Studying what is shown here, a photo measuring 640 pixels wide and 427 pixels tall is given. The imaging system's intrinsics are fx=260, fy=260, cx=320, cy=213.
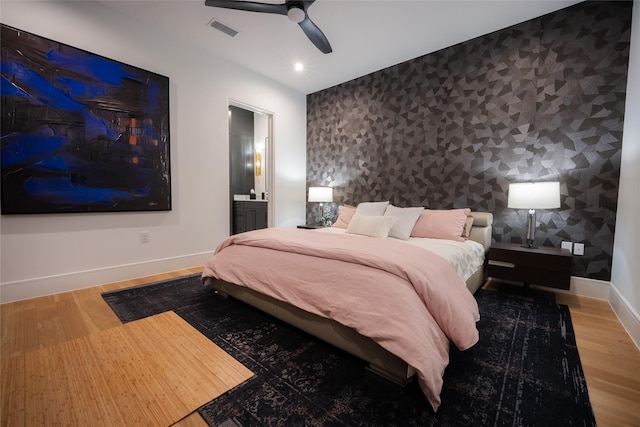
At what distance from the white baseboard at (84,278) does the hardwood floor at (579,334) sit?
0.07m

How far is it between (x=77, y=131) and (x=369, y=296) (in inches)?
118

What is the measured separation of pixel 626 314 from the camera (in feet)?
6.22

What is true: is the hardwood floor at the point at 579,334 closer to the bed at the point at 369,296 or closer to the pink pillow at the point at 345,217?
the bed at the point at 369,296

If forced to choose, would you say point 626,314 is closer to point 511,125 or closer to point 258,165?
point 511,125

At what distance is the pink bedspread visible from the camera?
122cm

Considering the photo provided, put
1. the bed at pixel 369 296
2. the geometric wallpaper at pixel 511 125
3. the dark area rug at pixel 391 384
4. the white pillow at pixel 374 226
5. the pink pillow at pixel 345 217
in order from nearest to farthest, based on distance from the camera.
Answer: the dark area rug at pixel 391 384
the bed at pixel 369 296
the geometric wallpaper at pixel 511 125
the white pillow at pixel 374 226
the pink pillow at pixel 345 217

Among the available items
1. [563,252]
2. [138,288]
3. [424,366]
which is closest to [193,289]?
[138,288]

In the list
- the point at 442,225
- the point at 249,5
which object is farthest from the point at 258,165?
the point at 442,225

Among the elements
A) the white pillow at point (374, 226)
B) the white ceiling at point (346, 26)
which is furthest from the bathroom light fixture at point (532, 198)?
the white ceiling at point (346, 26)

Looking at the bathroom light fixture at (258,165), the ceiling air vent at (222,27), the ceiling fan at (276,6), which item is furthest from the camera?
the bathroom light fixture at (258,165)

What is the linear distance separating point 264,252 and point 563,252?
105 inches

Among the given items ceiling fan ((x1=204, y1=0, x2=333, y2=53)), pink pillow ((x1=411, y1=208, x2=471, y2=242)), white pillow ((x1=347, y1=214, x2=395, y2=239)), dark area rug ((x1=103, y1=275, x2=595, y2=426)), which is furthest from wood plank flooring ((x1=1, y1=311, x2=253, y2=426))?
ceiling fan ((x1=204, y1=0, x2=333, y2=53))

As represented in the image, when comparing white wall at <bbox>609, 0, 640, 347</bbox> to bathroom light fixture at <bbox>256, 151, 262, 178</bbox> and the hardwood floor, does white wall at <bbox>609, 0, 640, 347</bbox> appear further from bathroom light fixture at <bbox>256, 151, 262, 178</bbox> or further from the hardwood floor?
bathroom light fixture at <bbox>256, 151, 262, 178</bbox>

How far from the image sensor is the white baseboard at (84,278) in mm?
2230
